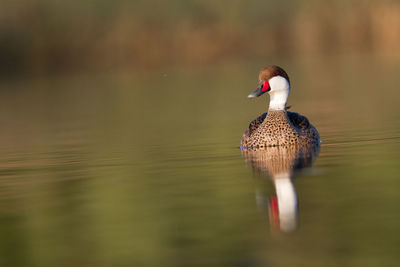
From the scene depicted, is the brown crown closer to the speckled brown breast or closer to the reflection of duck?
the speckled brown breast

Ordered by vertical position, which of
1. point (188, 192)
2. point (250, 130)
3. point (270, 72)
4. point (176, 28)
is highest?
point (176, 28)

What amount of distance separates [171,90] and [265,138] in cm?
1658

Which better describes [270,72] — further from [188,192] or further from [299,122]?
[188,192]

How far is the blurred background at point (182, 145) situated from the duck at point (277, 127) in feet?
1.04

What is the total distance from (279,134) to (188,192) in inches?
137

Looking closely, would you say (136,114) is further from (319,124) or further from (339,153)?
(339,153)

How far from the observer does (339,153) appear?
11102 millimetres

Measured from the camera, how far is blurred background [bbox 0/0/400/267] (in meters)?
6.39

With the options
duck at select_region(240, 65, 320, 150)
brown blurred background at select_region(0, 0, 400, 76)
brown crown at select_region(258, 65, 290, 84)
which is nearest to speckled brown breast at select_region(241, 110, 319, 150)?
duck at select_region(240, 65, 320, 150)

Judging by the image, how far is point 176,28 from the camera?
134 feet

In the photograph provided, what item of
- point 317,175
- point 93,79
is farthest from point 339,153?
point 93,79

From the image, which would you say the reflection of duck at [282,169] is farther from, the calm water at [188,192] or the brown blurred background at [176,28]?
the brown blurred background at [176,28]

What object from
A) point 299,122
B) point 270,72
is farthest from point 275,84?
point 299,122

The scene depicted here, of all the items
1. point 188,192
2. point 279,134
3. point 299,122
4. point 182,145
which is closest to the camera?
point 188,192
